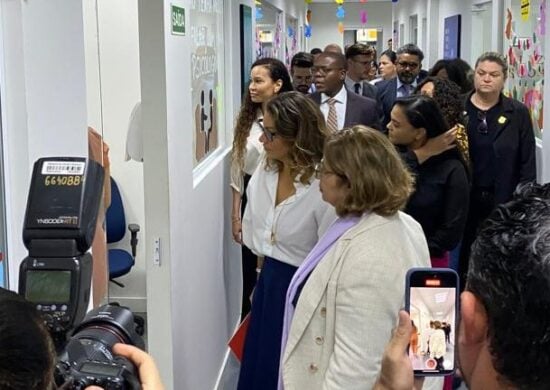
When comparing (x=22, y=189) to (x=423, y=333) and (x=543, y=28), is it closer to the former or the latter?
(x=423, y=333)

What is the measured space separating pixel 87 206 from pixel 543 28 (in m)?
4.76

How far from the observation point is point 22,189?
228 centimetres

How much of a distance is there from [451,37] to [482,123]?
6465 mm

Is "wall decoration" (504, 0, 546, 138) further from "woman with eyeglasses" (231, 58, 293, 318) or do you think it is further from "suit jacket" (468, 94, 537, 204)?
"woman with eyeglasses" (231, 58, 293, 318)

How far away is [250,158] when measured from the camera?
4164 mm

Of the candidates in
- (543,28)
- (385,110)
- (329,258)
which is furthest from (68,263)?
(385,110)

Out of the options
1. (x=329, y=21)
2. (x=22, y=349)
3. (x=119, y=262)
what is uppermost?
(x=329, y=21)

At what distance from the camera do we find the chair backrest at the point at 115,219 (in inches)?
199

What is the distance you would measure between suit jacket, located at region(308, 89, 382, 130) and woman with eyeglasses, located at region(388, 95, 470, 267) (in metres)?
1.25

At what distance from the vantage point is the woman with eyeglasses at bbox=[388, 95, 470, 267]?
3.25 m

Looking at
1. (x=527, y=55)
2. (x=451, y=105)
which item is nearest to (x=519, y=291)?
(x=451, y=105)

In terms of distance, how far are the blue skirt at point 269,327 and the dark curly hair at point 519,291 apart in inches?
76.4

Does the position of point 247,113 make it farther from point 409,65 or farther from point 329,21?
point 329,21

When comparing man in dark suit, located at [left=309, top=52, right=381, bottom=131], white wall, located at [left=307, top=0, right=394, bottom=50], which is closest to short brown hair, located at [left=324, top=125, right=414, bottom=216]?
man in dark suit, located at [left=309, top=52, right=381, bottom=131]
